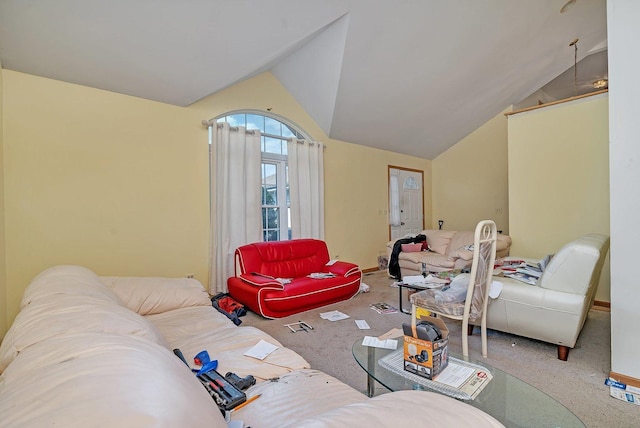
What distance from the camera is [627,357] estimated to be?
1.94 metres

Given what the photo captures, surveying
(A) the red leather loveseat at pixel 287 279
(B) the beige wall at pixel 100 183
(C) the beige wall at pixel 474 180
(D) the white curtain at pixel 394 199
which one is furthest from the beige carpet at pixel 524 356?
(C) the beige wall at pixel 474 180

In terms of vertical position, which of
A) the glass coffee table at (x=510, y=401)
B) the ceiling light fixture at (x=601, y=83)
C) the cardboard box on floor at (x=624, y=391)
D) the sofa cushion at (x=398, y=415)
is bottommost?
the cardboard box on floor at (x=624, y=391)

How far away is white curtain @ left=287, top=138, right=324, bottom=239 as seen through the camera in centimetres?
472

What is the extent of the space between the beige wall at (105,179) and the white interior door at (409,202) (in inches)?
140

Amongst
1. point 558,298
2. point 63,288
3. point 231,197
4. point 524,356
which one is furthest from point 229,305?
point 558,298

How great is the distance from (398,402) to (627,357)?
226cm

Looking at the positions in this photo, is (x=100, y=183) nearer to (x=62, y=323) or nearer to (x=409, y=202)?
(x=62, y=323)

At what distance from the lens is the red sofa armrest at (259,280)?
322 cm

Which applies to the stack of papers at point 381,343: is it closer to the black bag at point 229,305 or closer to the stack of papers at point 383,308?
the stack of papers at point 383,308

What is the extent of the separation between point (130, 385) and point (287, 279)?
10.2 feet

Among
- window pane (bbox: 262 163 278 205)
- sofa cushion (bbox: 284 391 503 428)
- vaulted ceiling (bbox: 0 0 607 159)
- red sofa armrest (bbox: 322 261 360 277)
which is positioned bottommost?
red sofa armrest (bbox: 322 261 360 277)

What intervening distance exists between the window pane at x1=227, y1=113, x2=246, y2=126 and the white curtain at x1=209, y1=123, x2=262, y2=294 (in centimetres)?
25

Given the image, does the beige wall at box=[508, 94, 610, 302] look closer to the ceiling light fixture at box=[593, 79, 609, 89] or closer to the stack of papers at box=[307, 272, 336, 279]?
the stack of papers at box=[307, 272, 336, 279]

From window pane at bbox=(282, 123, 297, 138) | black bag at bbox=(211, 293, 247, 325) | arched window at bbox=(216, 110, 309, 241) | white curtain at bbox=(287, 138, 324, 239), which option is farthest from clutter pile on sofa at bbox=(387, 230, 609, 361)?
window pane at bbox=(282, 123, 297, 138)
